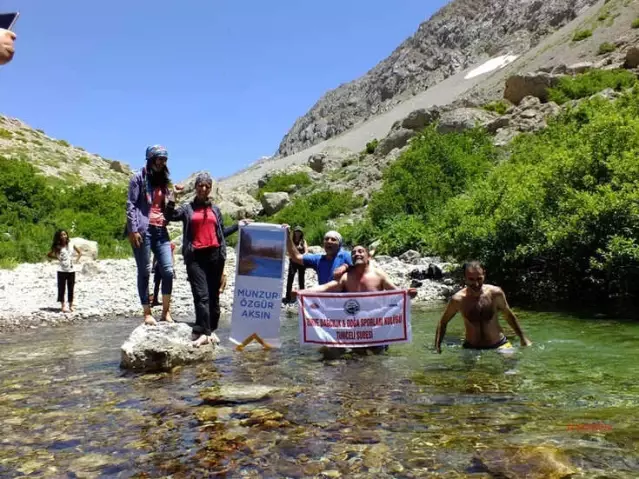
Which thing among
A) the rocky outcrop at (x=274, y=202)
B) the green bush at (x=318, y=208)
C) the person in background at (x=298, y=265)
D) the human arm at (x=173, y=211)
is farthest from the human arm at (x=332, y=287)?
the rocky outcrop at (x=274, y=202)

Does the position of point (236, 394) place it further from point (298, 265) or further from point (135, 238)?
point (298, 265)

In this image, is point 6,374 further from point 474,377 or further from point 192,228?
point 474,377

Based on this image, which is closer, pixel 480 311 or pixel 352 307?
pixel 352 307

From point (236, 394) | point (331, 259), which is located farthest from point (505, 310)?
point (236, 394)

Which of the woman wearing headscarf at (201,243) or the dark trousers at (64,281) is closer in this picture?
the woman wearing headscarf at (201,243)

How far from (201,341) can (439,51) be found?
160 m

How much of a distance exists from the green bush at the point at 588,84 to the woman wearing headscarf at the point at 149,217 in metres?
43.7

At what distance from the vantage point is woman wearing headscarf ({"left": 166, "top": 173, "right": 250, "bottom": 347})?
320 inches

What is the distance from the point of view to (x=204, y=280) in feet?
27.0

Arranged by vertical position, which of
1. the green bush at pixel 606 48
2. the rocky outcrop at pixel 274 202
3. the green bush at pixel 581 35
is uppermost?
the green bush at pixel 581 35

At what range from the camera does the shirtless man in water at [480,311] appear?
29.1 feet

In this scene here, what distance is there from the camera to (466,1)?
170500 millimetres

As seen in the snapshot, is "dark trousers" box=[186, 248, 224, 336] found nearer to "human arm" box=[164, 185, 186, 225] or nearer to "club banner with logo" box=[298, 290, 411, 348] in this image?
"human arm" box=[164, 185, 186, 225]

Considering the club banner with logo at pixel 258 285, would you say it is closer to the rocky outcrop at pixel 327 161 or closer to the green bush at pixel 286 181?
the green bush at pixel 286 181
